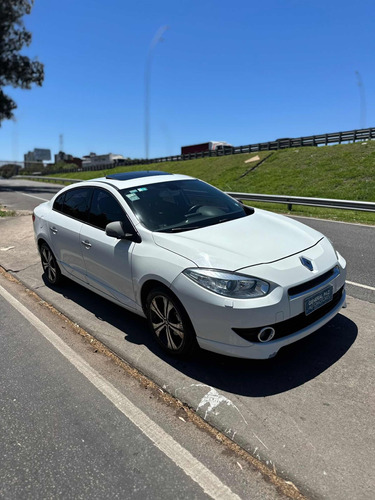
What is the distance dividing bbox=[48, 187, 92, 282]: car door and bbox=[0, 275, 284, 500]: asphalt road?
1.33m

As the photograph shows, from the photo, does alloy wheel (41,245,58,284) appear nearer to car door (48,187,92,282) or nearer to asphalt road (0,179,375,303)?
car door (48,187,92,282)

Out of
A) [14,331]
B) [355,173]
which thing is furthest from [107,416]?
[355,173]

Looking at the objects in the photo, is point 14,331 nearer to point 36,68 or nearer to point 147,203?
point 147,203

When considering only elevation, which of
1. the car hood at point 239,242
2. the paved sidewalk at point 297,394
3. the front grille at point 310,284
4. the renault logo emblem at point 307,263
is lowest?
the paved sidewalk at point 297,394

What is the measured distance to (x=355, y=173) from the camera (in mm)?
18422

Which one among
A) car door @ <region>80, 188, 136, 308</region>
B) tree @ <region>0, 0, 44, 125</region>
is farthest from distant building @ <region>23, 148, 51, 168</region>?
car door @ <region>80, 188, 136, 308</region>

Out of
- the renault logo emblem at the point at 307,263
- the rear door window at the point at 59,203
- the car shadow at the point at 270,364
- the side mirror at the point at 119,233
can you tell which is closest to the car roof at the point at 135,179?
the side mirror at the point at 119,233

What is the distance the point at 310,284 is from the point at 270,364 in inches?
31.2

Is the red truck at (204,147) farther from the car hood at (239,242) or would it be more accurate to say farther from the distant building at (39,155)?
the distant building at (39,155)

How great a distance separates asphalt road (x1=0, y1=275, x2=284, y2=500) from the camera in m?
2.18

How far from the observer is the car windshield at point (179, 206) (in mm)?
3863

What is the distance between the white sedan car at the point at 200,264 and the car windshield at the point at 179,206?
0.04ft

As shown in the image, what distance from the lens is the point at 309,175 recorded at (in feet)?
67.4

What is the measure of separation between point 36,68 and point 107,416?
35026 mm
